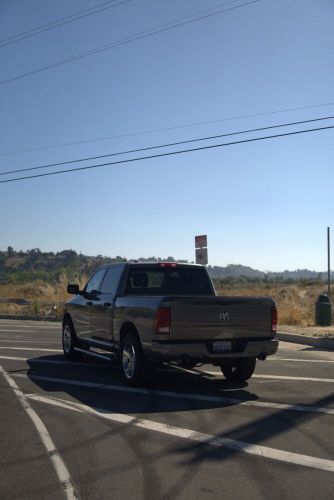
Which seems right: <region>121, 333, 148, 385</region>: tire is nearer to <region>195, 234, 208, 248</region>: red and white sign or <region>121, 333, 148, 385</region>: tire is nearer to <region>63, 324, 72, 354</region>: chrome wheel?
<region>63, 324, 72, 354</region>: chrome wheel

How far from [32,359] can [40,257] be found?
10927 centimetres

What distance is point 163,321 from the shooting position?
8.58 meters

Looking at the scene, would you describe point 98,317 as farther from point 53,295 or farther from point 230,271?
point 230,271

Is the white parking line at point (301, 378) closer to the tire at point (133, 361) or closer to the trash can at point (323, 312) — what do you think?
the tire at point (133, 361)

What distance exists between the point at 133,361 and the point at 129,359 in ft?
0.59

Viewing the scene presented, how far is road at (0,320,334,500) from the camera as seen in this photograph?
16.1ft

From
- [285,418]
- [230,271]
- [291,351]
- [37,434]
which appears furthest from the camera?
[230,271]

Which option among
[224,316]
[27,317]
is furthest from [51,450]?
[27,317]

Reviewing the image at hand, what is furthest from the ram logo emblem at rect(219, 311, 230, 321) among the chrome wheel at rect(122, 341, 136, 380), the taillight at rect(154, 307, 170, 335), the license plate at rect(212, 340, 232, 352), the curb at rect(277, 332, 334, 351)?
the curb at rect(277, 332, 334, 351)

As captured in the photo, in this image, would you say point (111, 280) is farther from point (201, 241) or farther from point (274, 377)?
point (201, 241)

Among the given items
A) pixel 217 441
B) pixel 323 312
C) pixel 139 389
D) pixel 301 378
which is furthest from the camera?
pixel 323 312

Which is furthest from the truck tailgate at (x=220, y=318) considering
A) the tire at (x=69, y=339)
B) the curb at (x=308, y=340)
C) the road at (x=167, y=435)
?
the curb at (x=308, y=340)

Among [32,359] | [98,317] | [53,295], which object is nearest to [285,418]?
[98,317]

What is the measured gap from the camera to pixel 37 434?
6422mm
